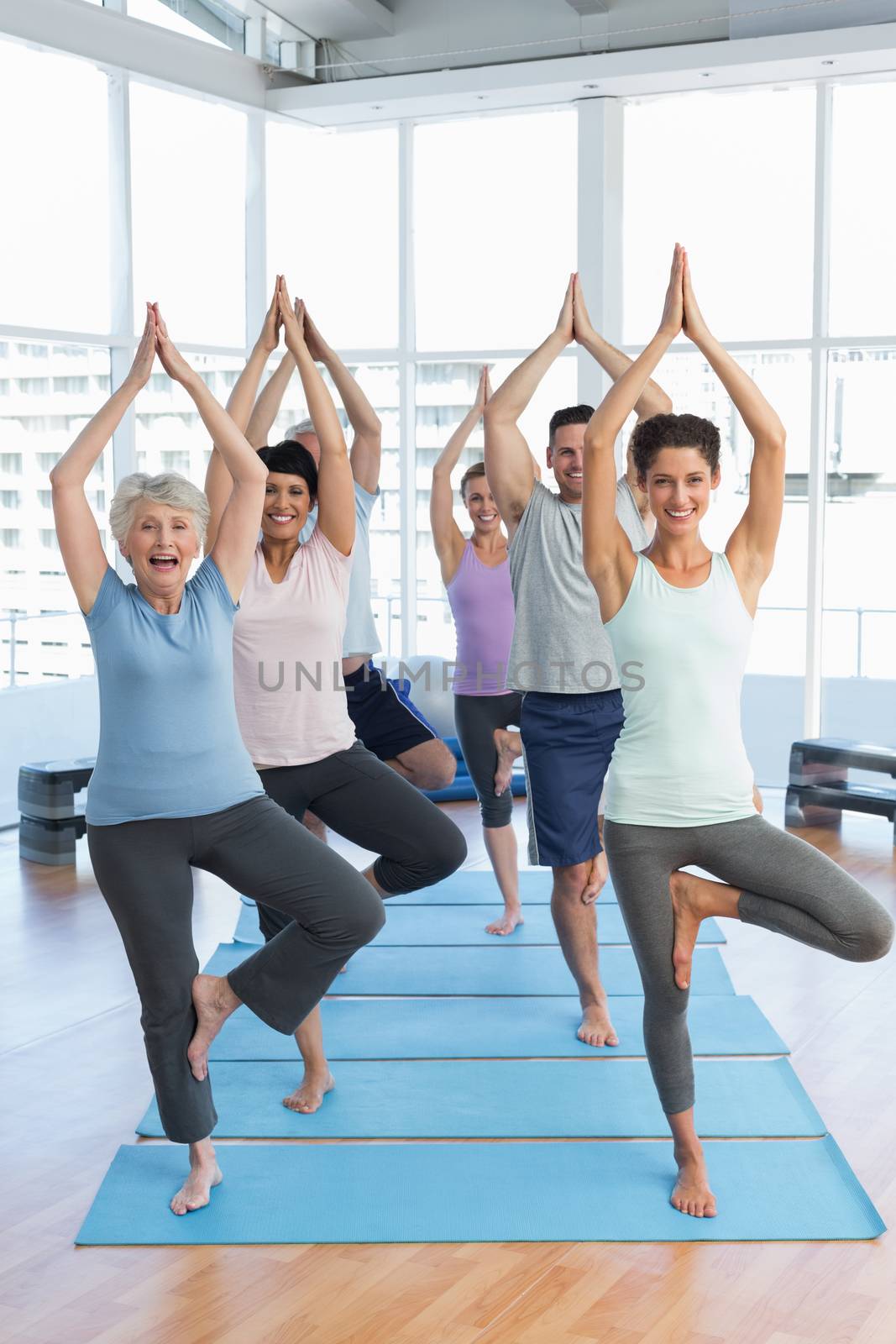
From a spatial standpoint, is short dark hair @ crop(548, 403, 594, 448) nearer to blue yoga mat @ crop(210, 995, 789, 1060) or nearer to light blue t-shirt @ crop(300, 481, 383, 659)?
light blue t-shirt @ crop(300, 481, 383, 659)

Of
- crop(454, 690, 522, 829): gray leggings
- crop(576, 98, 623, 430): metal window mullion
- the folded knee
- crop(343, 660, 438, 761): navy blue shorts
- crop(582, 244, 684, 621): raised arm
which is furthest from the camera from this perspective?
crop(576, 98, 623, 430): metal window mullion

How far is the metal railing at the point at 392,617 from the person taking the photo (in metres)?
6.74

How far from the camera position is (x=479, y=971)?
14.0 ft

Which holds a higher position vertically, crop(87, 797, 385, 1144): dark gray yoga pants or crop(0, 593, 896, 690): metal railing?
crop(0, 593, 896, 690): metal railing

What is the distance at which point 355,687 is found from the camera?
173 inches

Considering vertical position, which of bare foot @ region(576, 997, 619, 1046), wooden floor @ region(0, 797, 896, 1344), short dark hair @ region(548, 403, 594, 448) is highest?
short dark hair @ region(548, 403, 594, 448)

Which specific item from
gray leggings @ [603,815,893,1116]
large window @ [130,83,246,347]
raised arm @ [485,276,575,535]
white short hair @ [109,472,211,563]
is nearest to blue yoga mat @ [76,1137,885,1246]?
gray leggings @ [603,815,893,1116]

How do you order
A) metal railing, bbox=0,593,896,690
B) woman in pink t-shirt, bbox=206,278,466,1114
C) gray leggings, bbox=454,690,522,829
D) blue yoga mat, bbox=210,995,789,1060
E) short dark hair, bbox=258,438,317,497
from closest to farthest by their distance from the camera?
woman in pink t-shirt, bbox=206,278,466,1114 < short dark hair, bbox=258,438,317,497 < blue yoga mat, bbox=210,995,789,1060 < gray leggings, bbox=454,690,522,829 < metal railing, bbox=0,593,896,690

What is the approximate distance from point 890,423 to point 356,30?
3.44 metres

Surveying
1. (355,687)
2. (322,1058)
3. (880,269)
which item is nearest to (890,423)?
(880,269)

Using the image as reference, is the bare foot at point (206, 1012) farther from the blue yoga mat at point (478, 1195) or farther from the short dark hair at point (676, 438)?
the short dark hair at point (676, 438)

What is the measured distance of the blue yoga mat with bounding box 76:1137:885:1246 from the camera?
2.67m

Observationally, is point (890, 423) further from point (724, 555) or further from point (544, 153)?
point (724, 555)

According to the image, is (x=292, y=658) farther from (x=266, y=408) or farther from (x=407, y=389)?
(x=407, y=389)
